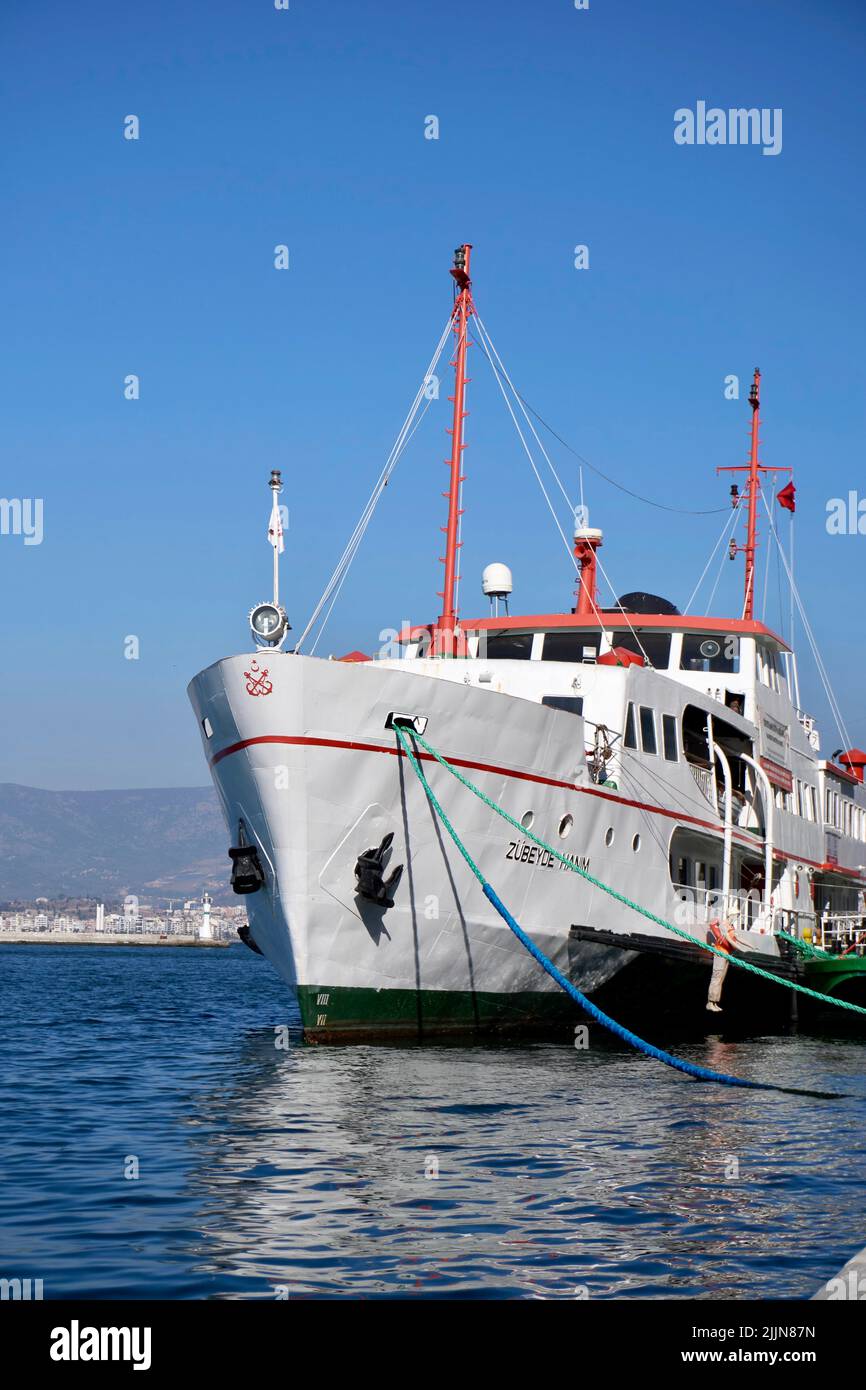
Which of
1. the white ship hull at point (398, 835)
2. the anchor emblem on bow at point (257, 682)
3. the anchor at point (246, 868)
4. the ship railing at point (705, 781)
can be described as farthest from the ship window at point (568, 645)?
the anchor emblem on bow at point (257, 682)

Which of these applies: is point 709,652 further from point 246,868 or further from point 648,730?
point 246,868

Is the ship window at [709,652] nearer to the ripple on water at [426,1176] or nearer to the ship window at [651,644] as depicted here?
the ship window at [651,644]

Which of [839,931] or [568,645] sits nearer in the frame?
[568,645]

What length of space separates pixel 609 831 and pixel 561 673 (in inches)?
99.1

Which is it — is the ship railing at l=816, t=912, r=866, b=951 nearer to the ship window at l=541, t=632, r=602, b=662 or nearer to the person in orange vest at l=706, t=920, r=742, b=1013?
the person in orange vest at l=706, t=920, r=742, b=1013

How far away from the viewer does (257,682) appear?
17531 mm

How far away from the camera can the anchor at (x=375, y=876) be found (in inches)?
690

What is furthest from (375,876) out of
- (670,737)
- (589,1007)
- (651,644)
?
(651,644)

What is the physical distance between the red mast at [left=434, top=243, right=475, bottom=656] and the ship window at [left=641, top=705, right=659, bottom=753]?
3.17m

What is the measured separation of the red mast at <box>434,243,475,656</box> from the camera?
22016 millimetres

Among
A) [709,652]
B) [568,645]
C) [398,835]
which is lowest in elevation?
[398,835]

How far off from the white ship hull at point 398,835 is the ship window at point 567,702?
3.84 feet

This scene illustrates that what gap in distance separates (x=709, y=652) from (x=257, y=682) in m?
11.9
